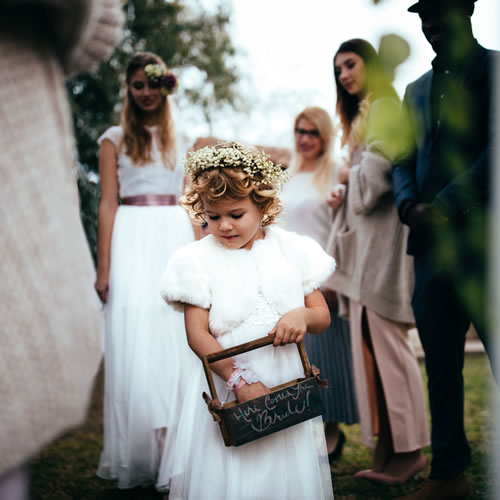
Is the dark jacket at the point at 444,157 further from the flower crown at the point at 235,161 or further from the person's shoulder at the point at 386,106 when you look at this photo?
the person's shoulder at the point at 386,106

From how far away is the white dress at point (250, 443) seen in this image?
1832 mm

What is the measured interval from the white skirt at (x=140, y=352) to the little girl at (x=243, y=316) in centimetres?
98

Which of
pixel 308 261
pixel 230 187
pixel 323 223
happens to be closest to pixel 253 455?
pixel 308 261

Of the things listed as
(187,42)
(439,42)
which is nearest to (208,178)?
(439,42)

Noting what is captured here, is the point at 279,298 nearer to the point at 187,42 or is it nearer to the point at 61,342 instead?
the point at 61,342

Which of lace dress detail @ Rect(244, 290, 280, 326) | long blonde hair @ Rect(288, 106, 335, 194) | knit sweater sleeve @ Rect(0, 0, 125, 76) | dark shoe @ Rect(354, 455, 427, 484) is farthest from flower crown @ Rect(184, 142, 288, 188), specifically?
dark shoe @ Rect(354, 455, 427, 484)

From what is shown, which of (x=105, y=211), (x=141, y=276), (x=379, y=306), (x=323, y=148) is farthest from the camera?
(x=323, y=148)

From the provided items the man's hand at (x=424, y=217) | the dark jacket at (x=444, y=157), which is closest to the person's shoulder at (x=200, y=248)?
the dark jacket at (x=444, y=157)

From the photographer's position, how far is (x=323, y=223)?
12.2ft

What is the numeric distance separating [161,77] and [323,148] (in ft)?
4.35

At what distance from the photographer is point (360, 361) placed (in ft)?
10.2

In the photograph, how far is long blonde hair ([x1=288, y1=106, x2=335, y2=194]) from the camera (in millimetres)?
3753

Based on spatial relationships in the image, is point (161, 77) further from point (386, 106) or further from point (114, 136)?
point (386, 106)

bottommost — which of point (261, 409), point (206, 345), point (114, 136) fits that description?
point (261, 409)
